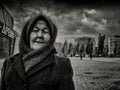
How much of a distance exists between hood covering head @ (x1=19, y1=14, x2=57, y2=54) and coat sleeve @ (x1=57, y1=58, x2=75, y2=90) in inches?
4.9

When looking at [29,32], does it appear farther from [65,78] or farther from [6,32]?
[6,32]

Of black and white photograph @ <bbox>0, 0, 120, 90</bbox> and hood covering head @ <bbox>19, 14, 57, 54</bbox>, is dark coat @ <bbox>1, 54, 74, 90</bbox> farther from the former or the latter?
black and white photograph @ <bbox>0, 0, 120, 90</bbox>

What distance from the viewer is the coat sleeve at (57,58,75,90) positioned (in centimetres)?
86

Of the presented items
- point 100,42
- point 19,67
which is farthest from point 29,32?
point 100,42

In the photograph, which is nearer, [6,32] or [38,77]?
[38,77]

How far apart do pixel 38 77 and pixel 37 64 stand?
57 millimetres

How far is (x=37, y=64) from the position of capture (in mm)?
852

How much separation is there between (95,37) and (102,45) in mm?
195

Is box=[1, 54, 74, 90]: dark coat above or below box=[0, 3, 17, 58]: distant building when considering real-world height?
below

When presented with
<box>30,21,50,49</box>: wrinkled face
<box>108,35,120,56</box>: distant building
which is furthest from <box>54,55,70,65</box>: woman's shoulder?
<box>108,35,120,56</box>: distant building

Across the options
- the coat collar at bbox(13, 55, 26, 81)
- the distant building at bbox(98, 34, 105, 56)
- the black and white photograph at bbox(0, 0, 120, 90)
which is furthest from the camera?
the distant building at bbox(98, 34, 105, 56)

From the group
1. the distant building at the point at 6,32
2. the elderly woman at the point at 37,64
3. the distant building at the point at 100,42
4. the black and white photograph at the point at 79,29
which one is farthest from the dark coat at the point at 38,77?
the distant building at the point at 100,42

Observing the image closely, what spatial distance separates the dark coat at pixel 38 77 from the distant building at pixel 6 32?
1.65m

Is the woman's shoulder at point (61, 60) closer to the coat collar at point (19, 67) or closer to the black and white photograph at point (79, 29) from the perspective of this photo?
the coat collar at point (19, 67)
